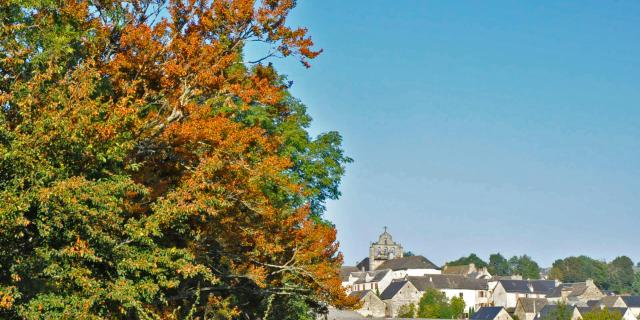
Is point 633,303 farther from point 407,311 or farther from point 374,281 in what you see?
point 374,281

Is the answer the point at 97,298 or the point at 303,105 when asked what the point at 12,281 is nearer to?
the point at 97,298

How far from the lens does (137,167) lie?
16281mm

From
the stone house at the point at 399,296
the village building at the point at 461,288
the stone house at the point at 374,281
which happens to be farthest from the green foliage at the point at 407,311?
the stone house at the point at 374,281

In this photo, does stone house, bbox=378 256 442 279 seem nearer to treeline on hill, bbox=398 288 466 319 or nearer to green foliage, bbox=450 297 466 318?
treeline on hill, bbox=398 288 466 319

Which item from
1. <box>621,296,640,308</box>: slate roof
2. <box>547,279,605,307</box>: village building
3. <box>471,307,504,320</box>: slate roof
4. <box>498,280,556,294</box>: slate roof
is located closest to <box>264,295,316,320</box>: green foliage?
<box>471,307,504,320</box>: slate roof

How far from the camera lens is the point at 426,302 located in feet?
415

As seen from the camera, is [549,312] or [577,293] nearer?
[549,312]

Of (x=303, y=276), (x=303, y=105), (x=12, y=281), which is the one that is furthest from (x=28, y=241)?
(x=303, y=105)

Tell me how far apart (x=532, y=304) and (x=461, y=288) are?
2169 centimetres

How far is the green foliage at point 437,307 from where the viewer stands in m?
124

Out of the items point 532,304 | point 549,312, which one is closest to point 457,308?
point 532,304

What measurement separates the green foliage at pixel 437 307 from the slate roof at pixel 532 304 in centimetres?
970

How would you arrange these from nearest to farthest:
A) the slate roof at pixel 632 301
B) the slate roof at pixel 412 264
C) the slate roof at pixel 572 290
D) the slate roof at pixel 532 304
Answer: the slate roof at pixel 532 304 < the slate roof at pixel 632 301 < the slate roof at pixel 572 290 < the slate roof at pixel 412 264

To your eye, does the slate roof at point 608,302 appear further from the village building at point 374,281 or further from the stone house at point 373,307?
the village building at point 374,281
